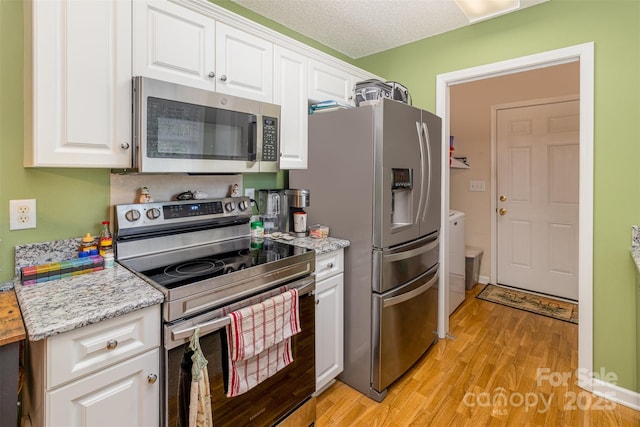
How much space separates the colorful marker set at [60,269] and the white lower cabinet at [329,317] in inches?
41.3

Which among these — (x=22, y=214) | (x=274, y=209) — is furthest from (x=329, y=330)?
(x=22, y=214)

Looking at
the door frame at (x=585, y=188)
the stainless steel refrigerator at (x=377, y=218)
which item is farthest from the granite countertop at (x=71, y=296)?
the door frame at (x=585, y=188)

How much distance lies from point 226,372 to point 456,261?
96.0 inches

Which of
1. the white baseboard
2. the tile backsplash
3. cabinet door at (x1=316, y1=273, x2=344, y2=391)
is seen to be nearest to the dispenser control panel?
cabinet door at (x1=316, y1=273, x2=344, y2=391)

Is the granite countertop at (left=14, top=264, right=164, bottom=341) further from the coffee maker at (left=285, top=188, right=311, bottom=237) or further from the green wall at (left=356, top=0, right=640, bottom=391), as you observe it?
the green wall at (left=356, top=0, right=640, bottom=391)

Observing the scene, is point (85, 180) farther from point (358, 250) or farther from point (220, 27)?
point (358, 250)

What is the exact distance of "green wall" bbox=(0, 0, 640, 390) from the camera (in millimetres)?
1375

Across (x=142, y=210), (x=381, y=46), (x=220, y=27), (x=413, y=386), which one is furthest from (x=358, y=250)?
(x=381, y=46)

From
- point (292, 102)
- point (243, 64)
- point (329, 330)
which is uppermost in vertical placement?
point (243, 64)

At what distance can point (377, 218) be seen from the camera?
191 centimetres

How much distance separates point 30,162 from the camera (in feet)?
4.32

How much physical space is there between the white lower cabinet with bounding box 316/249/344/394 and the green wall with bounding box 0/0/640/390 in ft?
2.61

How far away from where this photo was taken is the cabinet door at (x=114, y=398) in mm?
1003

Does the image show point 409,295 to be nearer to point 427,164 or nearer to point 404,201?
point 404,201
